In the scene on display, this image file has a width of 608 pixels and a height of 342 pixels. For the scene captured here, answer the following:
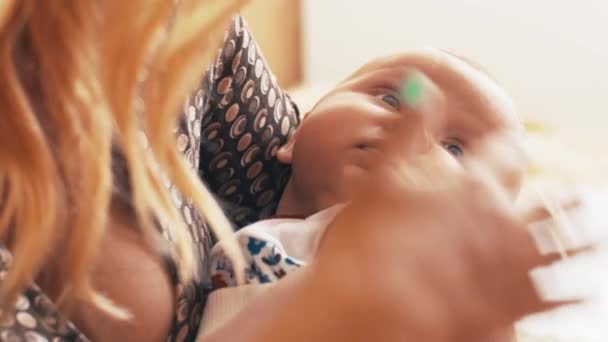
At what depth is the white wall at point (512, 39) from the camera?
68.1 inches

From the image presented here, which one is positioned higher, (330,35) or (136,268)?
(330,35)

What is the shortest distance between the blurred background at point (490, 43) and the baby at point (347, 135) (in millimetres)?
492

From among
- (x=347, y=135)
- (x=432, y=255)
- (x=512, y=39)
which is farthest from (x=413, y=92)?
(x=512, y=39)

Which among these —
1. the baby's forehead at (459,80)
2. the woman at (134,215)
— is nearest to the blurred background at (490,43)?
the baby's forehead at (459,80)

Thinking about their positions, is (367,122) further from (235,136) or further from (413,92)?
(413,92)

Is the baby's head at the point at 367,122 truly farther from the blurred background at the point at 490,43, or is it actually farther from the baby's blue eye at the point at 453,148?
the blurred background at the point at 490,43

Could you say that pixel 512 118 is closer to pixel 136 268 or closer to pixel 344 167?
pixel 344 167

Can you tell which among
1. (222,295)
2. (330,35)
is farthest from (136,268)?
(330,35)

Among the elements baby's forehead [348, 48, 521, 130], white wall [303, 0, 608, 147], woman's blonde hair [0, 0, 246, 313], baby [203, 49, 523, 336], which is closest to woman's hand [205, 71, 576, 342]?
woman's blonde hair [0, 0, 246, 313]

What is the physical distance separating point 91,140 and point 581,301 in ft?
0.91

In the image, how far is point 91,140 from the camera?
18.3 inches

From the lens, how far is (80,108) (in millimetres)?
458

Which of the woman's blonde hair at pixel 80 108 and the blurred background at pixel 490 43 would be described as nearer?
the woman's blonde hair at pixel 80 108

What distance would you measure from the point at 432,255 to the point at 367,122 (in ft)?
1.42
